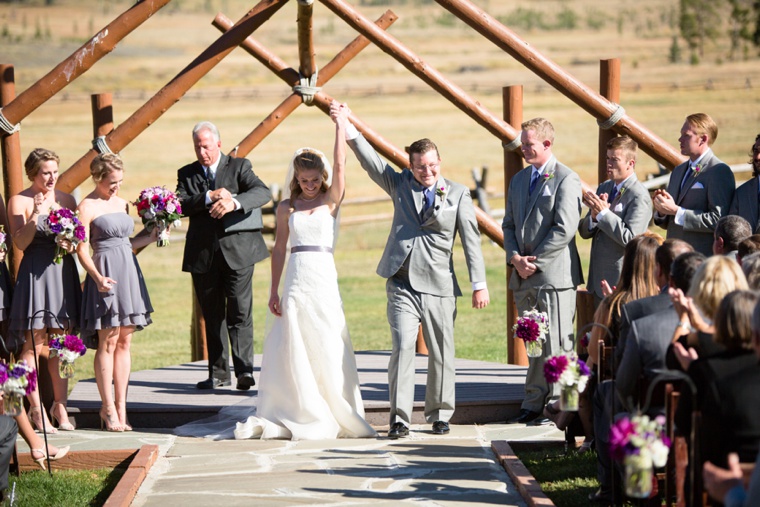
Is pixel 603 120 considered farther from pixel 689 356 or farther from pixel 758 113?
pixel 758 113

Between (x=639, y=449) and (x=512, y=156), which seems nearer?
(x=639, y=449)

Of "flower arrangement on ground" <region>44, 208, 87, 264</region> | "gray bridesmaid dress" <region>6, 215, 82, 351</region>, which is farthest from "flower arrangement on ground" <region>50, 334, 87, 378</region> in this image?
"flower arrangement on ground" <region>44, 208, 87, 264</region>

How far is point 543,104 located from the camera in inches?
2082

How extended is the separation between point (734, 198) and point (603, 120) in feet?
4.39

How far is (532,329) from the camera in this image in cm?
716

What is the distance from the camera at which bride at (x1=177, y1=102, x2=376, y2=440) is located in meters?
7.81

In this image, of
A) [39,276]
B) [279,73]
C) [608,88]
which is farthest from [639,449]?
[279,73]

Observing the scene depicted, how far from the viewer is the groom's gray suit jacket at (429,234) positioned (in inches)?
306

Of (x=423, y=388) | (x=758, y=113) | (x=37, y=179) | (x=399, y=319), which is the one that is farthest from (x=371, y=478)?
(x=758, y=113)

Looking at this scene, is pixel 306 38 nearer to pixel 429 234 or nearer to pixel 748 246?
pixel 429 234

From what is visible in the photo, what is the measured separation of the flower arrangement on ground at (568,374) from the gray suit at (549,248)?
210cm

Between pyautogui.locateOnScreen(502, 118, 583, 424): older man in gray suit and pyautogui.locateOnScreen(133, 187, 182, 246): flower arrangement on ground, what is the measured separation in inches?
96.4

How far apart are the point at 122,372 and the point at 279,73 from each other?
3.44 metres

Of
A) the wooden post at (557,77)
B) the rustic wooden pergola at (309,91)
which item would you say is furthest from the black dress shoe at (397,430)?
the wooden post at (557,77)
